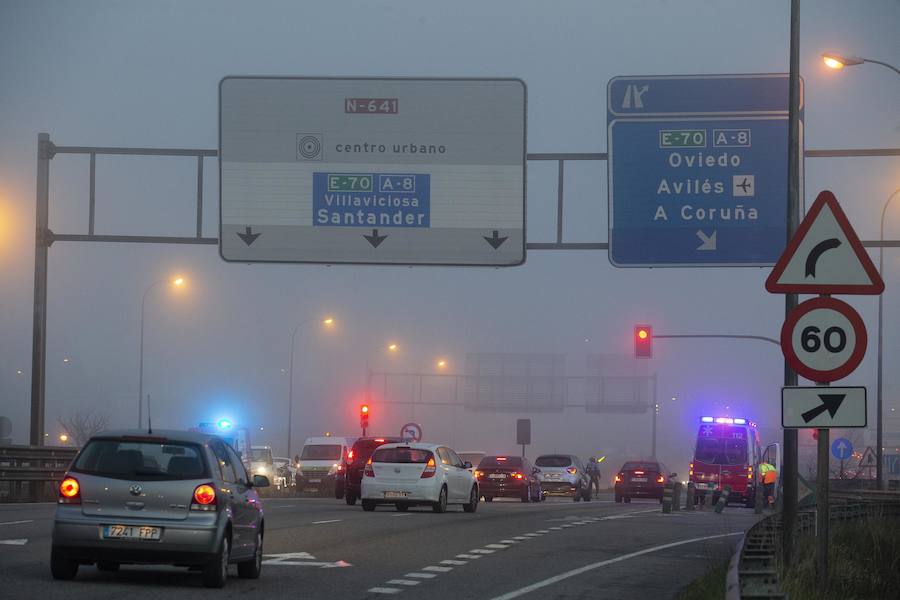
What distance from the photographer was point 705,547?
2330cm

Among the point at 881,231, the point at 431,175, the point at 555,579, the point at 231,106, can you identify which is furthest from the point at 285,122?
the point at 881,231

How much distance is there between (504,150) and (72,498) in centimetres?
1517

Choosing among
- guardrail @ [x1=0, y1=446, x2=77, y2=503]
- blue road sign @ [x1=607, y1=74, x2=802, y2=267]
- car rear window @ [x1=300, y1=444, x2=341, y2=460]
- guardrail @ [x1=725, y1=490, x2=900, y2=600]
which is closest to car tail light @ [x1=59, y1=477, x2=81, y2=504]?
guardrail @ [x1=725, y1=490, x2=900, y2=600]

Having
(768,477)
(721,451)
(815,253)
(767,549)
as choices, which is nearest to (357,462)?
(768,477)

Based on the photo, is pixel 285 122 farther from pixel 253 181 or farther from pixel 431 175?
pixel 431 175

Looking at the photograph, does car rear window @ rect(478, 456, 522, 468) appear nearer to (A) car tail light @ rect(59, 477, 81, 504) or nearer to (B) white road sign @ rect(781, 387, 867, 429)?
(A) car tail light @ rect(59, 477, 81, 504)

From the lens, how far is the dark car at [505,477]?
47812 millimetres

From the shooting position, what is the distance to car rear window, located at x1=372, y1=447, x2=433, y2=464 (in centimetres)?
3306

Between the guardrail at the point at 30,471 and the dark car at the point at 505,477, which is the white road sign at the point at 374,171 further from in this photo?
the dark car at the point at 505,477

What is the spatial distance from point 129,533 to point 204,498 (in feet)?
2.52

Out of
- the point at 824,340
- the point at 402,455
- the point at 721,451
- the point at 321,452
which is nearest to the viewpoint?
the point at 824,340

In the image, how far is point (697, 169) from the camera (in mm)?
27453

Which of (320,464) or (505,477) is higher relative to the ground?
(505,477)

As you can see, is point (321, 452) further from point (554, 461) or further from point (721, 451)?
point (721, 451)
